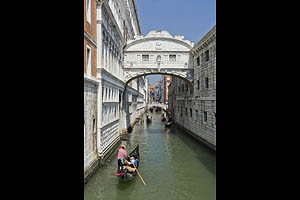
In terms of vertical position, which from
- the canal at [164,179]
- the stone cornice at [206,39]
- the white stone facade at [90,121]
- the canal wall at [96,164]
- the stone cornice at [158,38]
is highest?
the stone cornice at [158,38]

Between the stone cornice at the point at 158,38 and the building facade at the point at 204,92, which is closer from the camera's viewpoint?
the building facade at the point at 204,92

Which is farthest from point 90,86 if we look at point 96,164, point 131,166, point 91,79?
point 131,166

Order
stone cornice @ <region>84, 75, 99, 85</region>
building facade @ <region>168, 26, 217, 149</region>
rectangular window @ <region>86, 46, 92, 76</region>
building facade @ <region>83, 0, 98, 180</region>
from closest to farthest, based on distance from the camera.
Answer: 1. stone cornice @ <region>84, 75, 99, 85</region>
2. building facade @ <region>83, 0, 98, 180</region>
3. rectangular window @ <region>86, 46, 92, 76</region>
4. building facade @ <region>168, 26, 217, 149</region>

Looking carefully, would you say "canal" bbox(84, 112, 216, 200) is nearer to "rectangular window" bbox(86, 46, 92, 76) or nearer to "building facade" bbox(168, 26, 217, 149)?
"building facade" bbox(168, 26, 217, 149)

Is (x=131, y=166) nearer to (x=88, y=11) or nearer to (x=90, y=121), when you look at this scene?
(x=90, y=121)

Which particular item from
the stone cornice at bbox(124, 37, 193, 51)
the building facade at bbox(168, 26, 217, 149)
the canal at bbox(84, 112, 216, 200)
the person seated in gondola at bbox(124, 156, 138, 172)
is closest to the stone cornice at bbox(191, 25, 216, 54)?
the building facade at bbox(168, 26, 217, 149)

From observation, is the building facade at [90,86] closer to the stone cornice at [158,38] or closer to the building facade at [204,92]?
the building facade at [204,92]

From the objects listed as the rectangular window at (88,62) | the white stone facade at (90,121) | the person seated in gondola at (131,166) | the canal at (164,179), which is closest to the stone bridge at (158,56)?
the canal at (164,179)
